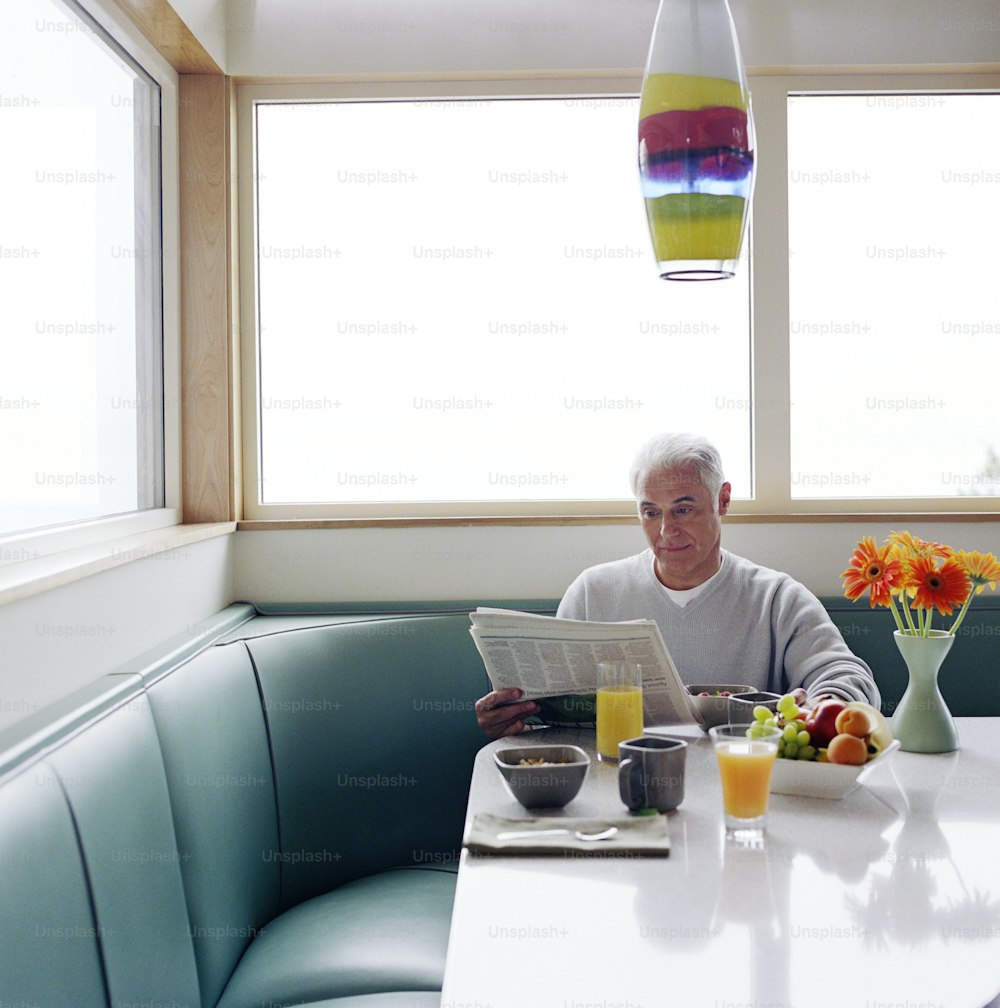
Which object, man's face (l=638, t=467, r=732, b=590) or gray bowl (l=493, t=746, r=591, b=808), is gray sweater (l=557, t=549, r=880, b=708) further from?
gray bowl (l=493, t=746, r=591, b=808)

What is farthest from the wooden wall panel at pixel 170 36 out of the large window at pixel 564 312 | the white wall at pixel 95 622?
the white wall at pixel 95 622

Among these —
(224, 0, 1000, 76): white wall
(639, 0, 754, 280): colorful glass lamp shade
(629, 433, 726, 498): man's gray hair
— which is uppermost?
(224, 0, 1000, 76): white wall

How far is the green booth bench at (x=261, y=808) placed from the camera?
47.3 inches

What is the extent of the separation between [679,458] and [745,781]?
37.2 inches

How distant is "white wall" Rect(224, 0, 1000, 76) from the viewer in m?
2.60

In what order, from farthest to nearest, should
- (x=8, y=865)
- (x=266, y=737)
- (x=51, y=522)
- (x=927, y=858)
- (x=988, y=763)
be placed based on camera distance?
1. (x=266, y=737)
2. (x=51, y=522)
3. (x=988, y=763)
4. (x=927, y=858)
5. (x=8, y=865)

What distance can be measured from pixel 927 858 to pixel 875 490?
1.58 m

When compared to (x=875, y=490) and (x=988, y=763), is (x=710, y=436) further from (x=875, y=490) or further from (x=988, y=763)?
(x=988, y=763)

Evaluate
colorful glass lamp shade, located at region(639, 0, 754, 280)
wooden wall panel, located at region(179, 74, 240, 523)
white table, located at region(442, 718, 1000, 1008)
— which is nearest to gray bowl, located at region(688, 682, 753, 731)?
white table, located at region(442, 718, 1000, 1008)

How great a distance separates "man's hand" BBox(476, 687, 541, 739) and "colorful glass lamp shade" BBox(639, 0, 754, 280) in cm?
83

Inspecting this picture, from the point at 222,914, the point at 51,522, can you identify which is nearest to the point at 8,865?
the point at 222,914

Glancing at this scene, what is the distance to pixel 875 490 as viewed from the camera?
2.71 metres

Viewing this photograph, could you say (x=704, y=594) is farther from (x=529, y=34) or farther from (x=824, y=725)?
(x=529, y=34)

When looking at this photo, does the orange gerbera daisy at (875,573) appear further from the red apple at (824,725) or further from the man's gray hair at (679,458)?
the man's gray hair at (679,458)
